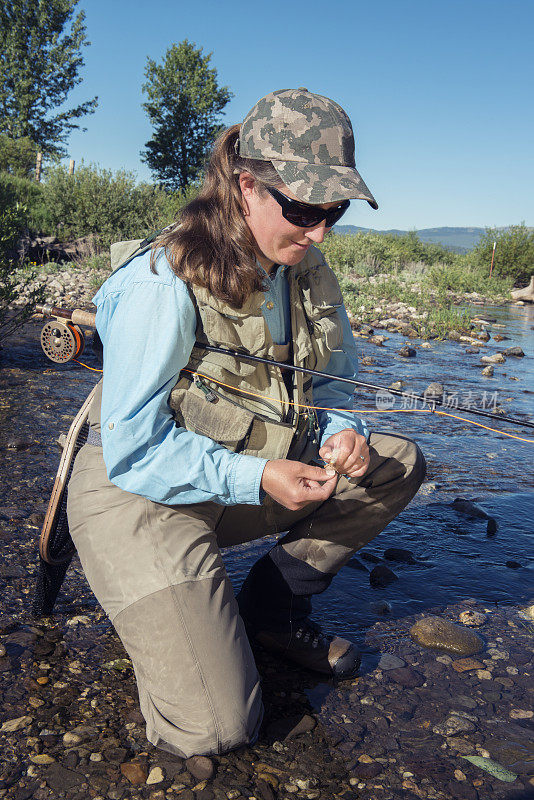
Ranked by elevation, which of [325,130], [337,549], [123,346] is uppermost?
[325,130]

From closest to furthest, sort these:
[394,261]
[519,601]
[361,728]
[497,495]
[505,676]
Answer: [361,728] → [505,676] → [519,601] → [497,495] → [394,261]

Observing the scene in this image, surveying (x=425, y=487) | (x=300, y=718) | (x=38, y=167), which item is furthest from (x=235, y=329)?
(x=38, y=167)

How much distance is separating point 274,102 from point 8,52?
44448mm

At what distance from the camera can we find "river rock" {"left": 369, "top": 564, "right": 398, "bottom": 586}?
2902mm

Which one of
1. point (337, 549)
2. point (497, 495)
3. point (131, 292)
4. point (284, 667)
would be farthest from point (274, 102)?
point (497, 495)

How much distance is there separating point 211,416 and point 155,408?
0.68 ft

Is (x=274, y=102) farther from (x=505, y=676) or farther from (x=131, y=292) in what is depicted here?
(x=505, y=676)

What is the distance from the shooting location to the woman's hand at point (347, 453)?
211cm

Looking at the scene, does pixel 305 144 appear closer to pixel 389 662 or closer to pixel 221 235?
pixel 221 235

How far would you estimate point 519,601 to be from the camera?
283 cm

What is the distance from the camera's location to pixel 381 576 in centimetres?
293

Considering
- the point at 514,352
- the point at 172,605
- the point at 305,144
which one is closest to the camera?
the point at 172,605

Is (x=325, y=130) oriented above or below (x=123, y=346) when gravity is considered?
above

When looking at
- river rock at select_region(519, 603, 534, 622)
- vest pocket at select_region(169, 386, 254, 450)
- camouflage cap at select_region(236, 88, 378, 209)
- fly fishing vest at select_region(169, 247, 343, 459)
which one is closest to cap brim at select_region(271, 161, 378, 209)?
camouflage cap at select_region(236, 88, 378, 209)
